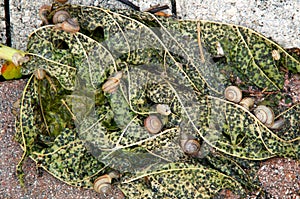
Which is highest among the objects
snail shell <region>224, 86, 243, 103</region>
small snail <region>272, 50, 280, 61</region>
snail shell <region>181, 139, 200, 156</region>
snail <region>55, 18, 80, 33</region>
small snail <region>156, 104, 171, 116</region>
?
snail <region>55, 18, 80, 33</region>

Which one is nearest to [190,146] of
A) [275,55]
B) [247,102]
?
[247,102]

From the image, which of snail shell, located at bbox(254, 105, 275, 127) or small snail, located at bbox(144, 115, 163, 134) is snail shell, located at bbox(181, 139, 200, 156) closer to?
small snail, located at bbox(144, 115, 163, 134)

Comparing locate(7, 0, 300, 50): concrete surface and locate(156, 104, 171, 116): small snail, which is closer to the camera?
locate(156, 104, 171, 116): small snail

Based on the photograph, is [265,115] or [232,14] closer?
[265,115]

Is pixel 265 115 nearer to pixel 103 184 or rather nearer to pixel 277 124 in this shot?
pixel 277 124

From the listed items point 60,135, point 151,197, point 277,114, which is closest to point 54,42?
point 60,135

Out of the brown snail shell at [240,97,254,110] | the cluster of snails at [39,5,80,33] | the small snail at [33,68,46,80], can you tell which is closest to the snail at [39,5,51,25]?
the cluster of snails at [39,5,80,33]

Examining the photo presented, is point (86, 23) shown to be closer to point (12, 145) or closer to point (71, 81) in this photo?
point (71, 81)

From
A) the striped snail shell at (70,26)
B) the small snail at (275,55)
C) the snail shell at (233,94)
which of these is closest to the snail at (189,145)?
the snail shell at (233,94)
